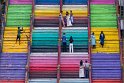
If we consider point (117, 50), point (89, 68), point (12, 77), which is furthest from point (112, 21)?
point (12, 77)

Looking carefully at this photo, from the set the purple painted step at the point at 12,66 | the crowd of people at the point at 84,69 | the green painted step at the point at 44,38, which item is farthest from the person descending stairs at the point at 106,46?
the purple painted step at the point at 12,66

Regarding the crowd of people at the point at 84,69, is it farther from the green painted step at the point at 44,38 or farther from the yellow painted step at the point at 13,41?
the yellow painted step at the point at 13,41

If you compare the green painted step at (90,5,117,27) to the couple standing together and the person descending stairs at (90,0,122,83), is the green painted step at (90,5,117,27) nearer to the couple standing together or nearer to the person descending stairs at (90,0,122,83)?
the person descending stairs at (90,0,122,83)

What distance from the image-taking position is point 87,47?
1647 inches

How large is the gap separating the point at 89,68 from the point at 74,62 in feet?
5.39

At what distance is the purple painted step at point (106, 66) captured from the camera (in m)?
39.6

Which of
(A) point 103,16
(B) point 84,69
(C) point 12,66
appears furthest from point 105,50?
(C) point 12,66

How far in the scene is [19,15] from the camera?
149 ft

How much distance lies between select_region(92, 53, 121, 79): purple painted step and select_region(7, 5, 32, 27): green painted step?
25.8 feet

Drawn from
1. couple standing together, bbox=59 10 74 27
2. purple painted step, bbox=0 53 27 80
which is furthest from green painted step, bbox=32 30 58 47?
purple painted step, bbox=0 53 27 80

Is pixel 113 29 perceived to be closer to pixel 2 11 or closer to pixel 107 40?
pixel 107 40

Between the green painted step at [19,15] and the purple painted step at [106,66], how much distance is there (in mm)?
7865

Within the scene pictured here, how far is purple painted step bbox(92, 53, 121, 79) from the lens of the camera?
39562mm

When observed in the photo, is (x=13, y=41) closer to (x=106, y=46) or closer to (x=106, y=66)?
(x=106, y=46)
